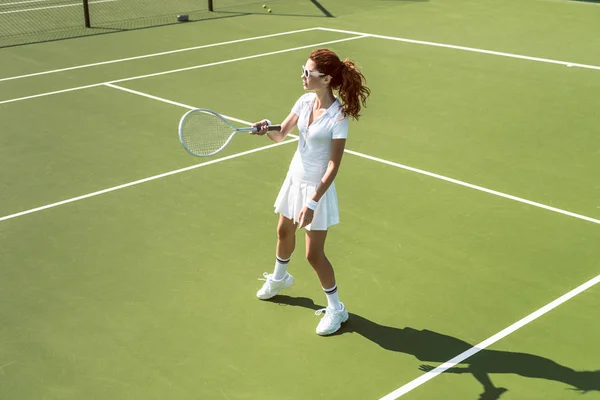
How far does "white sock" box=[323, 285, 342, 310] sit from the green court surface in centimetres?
23

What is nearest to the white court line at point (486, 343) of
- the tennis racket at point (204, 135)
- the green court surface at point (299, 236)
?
the green court surface at point (299, 236)

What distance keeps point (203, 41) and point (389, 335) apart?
10895 millimetres

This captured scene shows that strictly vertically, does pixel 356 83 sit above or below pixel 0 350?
above

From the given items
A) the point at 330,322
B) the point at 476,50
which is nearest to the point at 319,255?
the point at 330,322

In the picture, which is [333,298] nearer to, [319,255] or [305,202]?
[319,255]

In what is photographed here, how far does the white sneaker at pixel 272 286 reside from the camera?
6617 mm

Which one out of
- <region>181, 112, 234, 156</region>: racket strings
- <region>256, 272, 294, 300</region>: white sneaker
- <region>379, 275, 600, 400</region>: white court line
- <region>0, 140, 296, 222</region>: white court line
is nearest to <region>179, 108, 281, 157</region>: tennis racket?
<region>181, 112, 234, 156</region>: racket strings

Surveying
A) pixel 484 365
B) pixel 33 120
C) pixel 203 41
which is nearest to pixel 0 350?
pixel 484 365

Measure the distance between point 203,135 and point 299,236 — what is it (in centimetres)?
180

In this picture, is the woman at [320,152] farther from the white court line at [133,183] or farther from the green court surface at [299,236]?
the white court line at [133,183]

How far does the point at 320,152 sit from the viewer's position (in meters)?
5.80

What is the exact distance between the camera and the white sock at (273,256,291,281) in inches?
255

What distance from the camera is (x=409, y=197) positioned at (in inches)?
345

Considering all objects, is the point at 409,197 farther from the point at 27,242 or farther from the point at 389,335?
the point at 27,242
